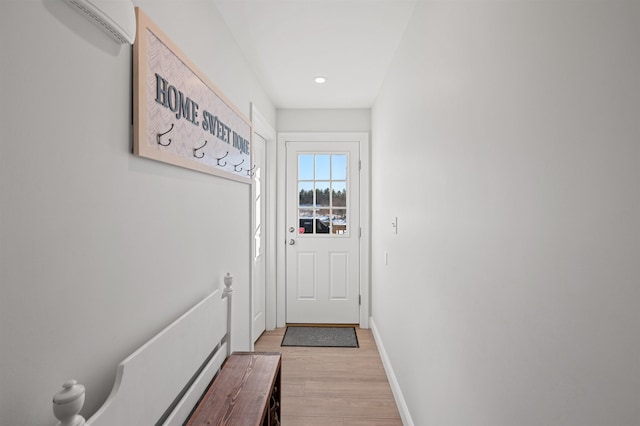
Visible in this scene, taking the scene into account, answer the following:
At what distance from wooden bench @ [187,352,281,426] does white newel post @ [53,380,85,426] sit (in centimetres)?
66

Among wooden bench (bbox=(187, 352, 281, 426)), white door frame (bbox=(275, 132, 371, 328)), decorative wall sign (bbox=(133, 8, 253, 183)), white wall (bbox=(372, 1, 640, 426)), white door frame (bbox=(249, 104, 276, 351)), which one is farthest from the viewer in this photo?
white door frame (bbox=(275, 132, 371, 328))

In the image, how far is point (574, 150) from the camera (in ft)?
2.10

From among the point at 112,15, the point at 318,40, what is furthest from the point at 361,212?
the point at 112,15

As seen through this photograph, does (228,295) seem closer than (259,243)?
Yes

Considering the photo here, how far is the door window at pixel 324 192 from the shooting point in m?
3.73

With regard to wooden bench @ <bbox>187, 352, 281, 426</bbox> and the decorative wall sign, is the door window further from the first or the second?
wooden bench @ <bbox>187, 352, 281, 426</bbox>

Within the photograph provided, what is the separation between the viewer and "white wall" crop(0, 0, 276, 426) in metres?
0.66

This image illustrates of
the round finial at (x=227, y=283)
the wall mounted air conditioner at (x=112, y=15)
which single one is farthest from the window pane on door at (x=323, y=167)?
the wall mounted air conditioner at (x=112, y=15)

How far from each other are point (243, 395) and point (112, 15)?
143 centimetres

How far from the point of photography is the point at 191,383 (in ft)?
4.76

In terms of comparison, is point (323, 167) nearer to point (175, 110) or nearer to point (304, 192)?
point (304, 192)

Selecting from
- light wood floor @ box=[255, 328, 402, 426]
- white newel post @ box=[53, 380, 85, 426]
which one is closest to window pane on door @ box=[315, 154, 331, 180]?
light wood floor @ box=[255, 328, 402, 426]

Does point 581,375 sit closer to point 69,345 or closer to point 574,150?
point 574,150

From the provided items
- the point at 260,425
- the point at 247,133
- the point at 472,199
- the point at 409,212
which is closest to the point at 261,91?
the point at 247,133
